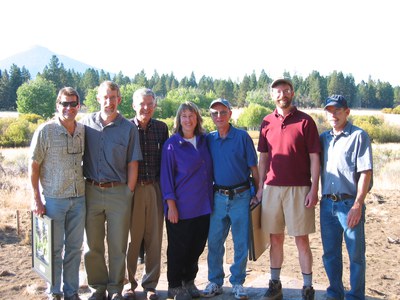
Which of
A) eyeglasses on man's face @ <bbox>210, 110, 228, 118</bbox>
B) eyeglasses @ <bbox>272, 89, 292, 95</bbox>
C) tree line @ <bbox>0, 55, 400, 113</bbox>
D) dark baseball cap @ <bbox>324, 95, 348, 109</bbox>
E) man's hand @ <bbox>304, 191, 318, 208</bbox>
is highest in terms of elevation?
tree line @ <bbox>0, 55, 400, 113</bbox>

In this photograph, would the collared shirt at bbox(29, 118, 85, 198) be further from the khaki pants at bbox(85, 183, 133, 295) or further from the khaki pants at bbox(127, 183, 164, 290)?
the khaki pants at bbox(127, 183, 164, 290)

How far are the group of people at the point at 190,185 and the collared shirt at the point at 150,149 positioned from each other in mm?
11

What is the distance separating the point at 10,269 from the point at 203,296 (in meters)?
3.12

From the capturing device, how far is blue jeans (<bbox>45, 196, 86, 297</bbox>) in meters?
4.29

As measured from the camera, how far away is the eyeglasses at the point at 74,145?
168 inches

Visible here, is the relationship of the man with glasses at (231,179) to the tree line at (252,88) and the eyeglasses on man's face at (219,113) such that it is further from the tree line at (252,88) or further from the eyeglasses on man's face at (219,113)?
the tree line at (252,88)

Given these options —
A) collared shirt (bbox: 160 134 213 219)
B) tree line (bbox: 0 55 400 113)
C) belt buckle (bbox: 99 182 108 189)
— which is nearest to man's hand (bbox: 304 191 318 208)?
collared shirt (bbox: 160 134 213 219)

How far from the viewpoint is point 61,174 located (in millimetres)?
4258

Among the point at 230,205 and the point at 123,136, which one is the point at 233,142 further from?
the point at 123,136

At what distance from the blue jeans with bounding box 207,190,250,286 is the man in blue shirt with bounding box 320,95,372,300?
78 centimetres

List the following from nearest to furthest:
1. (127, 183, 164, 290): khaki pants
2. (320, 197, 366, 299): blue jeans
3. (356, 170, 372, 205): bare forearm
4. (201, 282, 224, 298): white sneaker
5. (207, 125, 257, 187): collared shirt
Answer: (356, 170, 372, 205): bare forearm, (320, 197, 366, 299): blue jeans, (207, 125, 257, 187): collared shirt, (127, 183, 164, 290): khaki pants, (201, 282, 224, 298): white sneaker

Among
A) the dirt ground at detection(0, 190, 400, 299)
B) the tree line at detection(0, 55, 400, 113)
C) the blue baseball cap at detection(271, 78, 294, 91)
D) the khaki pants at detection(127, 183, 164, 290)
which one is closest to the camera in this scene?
the blue baseball cap at detection(271, 78, 294, 91)

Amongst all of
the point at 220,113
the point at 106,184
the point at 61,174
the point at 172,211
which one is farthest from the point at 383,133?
the point at 61,174

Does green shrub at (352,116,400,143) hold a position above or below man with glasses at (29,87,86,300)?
below
